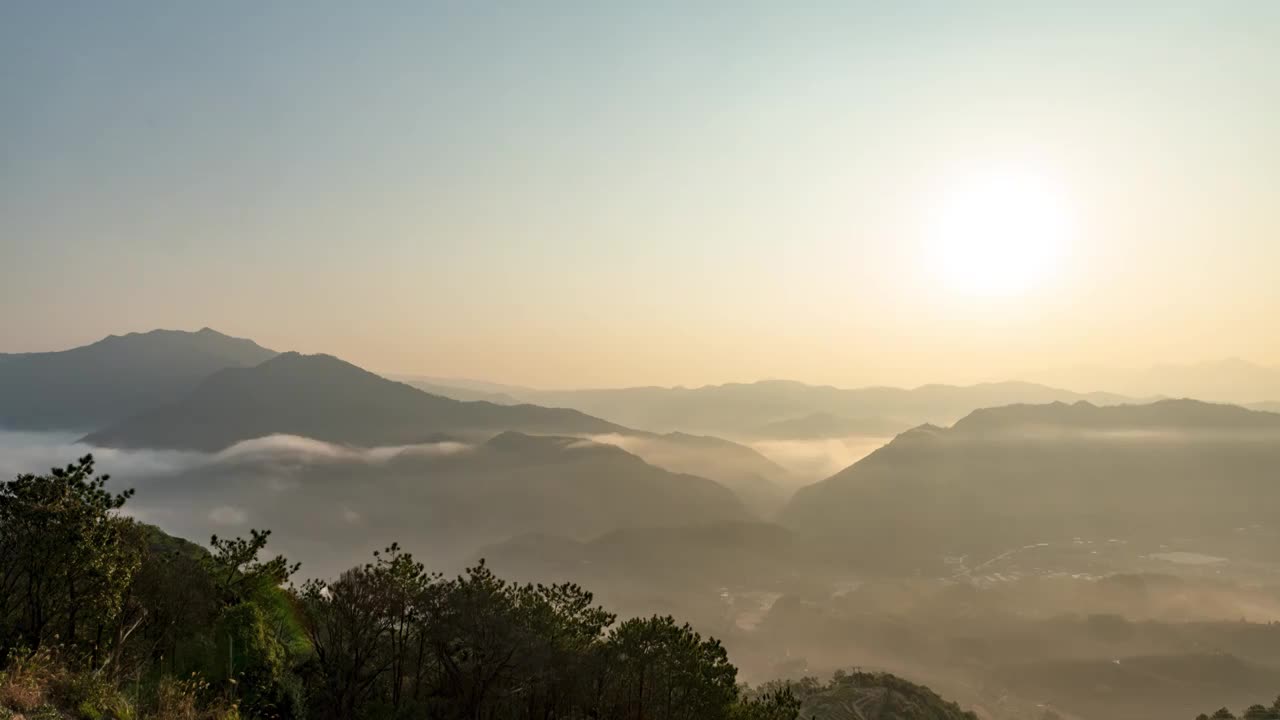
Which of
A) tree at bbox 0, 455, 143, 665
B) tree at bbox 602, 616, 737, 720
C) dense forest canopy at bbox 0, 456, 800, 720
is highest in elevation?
tree at bbox 0, 455, 143, 665

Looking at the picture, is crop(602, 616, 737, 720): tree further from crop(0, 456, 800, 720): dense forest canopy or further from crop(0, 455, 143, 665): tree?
crop(0, 455, 143, 665): tree

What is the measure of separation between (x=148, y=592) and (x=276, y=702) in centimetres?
1670

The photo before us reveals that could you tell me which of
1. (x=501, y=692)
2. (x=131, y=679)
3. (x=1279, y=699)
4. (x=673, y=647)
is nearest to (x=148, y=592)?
(x=131, y=679)

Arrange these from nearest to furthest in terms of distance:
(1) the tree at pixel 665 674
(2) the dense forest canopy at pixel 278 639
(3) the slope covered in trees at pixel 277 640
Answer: (3) the slope covered in trees at pixel 277 640, (2) the dense forest canopy at pixel 278 639, (1) the tree at pixel 665 674

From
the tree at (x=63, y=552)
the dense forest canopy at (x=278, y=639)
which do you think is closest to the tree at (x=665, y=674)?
the dense forest canopy at (x=278, y=639)

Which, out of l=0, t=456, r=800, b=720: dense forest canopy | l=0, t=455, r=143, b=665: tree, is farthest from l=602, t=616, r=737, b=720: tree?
l=0, t=455, r=143, b=665: tree

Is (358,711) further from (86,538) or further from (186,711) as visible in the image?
(186,711)

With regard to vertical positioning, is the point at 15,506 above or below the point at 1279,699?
above

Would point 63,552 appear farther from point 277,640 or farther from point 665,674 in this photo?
point 665,674

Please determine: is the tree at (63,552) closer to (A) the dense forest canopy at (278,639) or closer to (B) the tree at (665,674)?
(A) the dense forest canopy at (278,639)

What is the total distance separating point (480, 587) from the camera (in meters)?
A: 56.0

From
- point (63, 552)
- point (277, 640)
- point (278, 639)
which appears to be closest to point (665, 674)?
point (278, 639)

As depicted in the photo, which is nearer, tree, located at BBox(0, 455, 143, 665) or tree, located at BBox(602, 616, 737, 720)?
tree, located at BBox(0, 455, 143, 665)

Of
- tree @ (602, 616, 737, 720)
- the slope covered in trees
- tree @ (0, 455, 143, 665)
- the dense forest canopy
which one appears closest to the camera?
the slope covered in trees
